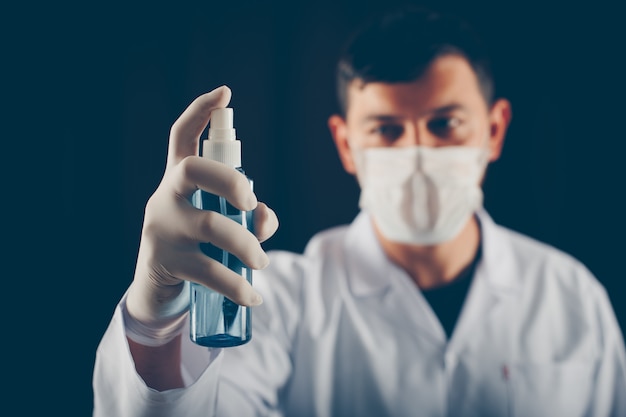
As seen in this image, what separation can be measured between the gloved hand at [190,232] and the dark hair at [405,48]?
539mm

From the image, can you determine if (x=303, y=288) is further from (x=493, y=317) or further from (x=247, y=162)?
(x=493, y=317)

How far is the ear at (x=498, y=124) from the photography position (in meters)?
1.36

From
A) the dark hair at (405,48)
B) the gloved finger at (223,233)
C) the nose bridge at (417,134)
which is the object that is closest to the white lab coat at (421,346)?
the nose bridge at (417,134)

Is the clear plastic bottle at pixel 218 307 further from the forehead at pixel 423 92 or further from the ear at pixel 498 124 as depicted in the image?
the ear at pixel 498 124

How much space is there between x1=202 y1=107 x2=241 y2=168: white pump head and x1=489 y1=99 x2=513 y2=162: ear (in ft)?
2.53

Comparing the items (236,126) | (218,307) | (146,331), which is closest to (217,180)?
(218,307)

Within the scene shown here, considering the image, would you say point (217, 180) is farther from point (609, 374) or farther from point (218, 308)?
point (609, 374)

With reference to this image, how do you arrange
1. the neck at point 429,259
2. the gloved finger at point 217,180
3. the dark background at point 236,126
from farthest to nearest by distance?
the neck at point 429,259
the dark background at point 236,126
the gloved finger at point 217,180

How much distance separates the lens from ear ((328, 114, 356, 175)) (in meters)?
1.34

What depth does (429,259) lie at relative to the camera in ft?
4.39

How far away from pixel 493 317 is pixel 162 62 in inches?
35.9

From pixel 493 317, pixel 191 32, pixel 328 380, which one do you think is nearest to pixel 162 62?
pixel 191 32

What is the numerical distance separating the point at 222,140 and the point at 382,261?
65 centimetres

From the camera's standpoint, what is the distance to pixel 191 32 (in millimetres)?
1275
